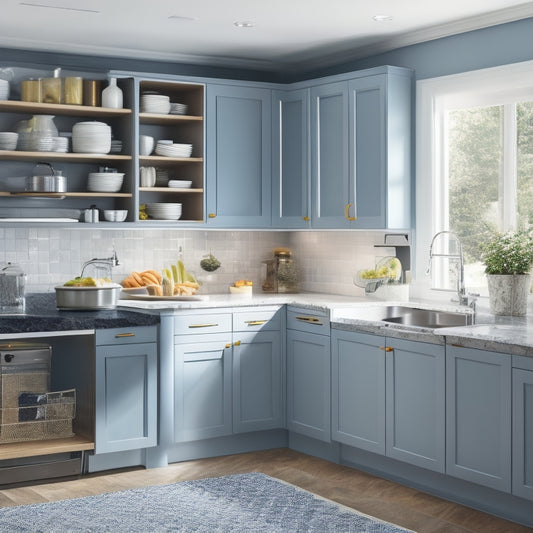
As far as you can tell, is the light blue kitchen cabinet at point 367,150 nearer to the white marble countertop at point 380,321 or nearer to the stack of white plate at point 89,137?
the white marble countertop at point 380,321

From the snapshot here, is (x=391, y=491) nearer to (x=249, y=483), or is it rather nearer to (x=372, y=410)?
(x=372, y=410)

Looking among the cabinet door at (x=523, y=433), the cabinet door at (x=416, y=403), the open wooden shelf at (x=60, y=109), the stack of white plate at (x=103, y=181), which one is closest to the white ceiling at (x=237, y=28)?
the open wooden shelf at (x=60, y=109)

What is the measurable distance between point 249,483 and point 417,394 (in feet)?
3.41

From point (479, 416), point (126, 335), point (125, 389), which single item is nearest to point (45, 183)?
point (126, 335)

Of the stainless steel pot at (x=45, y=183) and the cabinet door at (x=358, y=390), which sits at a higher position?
the stainless steel pot at (x=45, y=183)

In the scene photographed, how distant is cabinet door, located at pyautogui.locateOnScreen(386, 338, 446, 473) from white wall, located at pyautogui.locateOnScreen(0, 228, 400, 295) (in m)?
1.26

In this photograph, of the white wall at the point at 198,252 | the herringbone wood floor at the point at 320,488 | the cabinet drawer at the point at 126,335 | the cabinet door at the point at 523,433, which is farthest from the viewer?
the white wall at the point at 198,252

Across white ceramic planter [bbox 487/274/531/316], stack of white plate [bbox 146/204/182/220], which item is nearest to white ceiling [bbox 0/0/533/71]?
stack of white plate [bbox 146/204/182/220]

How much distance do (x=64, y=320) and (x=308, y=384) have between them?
5.06 ft

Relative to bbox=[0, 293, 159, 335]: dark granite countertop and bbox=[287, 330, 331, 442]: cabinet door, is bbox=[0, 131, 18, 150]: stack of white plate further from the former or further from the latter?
bbox=[287, 330, 331, 442]: cabinet door

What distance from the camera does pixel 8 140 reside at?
527 cm

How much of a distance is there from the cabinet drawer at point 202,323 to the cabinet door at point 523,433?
1.94 m

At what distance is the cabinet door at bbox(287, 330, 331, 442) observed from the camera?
5.14 metres

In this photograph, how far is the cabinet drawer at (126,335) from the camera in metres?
4.79
